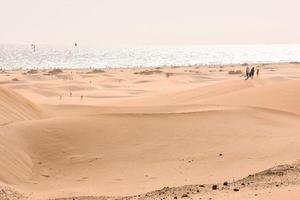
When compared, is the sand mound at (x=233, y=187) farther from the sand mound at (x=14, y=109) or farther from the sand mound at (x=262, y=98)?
the sand mound at (x=262, y=98)

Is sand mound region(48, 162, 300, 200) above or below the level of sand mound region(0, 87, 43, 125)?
below

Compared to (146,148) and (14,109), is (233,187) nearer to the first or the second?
(146,148)

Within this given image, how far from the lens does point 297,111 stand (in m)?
16.0

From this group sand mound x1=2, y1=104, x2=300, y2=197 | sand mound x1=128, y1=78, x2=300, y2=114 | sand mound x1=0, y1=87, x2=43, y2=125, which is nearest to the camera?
sand mound x1=2, y1=104, x2=300, y2=197

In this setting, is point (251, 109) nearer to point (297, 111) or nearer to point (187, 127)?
point (297, 111)

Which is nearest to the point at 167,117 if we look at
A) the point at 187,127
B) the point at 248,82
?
the point at 187,127

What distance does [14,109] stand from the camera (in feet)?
45.3

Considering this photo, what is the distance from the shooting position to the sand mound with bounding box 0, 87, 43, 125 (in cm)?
1293

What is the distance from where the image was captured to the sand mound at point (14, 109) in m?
12.9

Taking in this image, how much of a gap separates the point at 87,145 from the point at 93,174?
5.20 feet

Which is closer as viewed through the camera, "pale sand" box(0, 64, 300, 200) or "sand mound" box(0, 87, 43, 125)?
"pale sand" box(0, 64, 300, 200)

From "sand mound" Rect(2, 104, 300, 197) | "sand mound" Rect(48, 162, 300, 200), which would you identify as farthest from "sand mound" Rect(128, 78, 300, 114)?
"sand mound" Rect(48, 162, 300, 200)

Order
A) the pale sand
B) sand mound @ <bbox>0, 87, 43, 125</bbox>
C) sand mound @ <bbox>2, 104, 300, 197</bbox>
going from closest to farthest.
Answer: the pale sand
sand mound @ <bbox>2, 104, 300, 197</bbox>
sand mound @ <bbox>0, 87, 43, 125</bbox>

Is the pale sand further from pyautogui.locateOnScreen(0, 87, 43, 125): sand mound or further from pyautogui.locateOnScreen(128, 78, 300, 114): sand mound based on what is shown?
pyautogui.locateOnScreen(128, 78, 300, 114): sand mound
